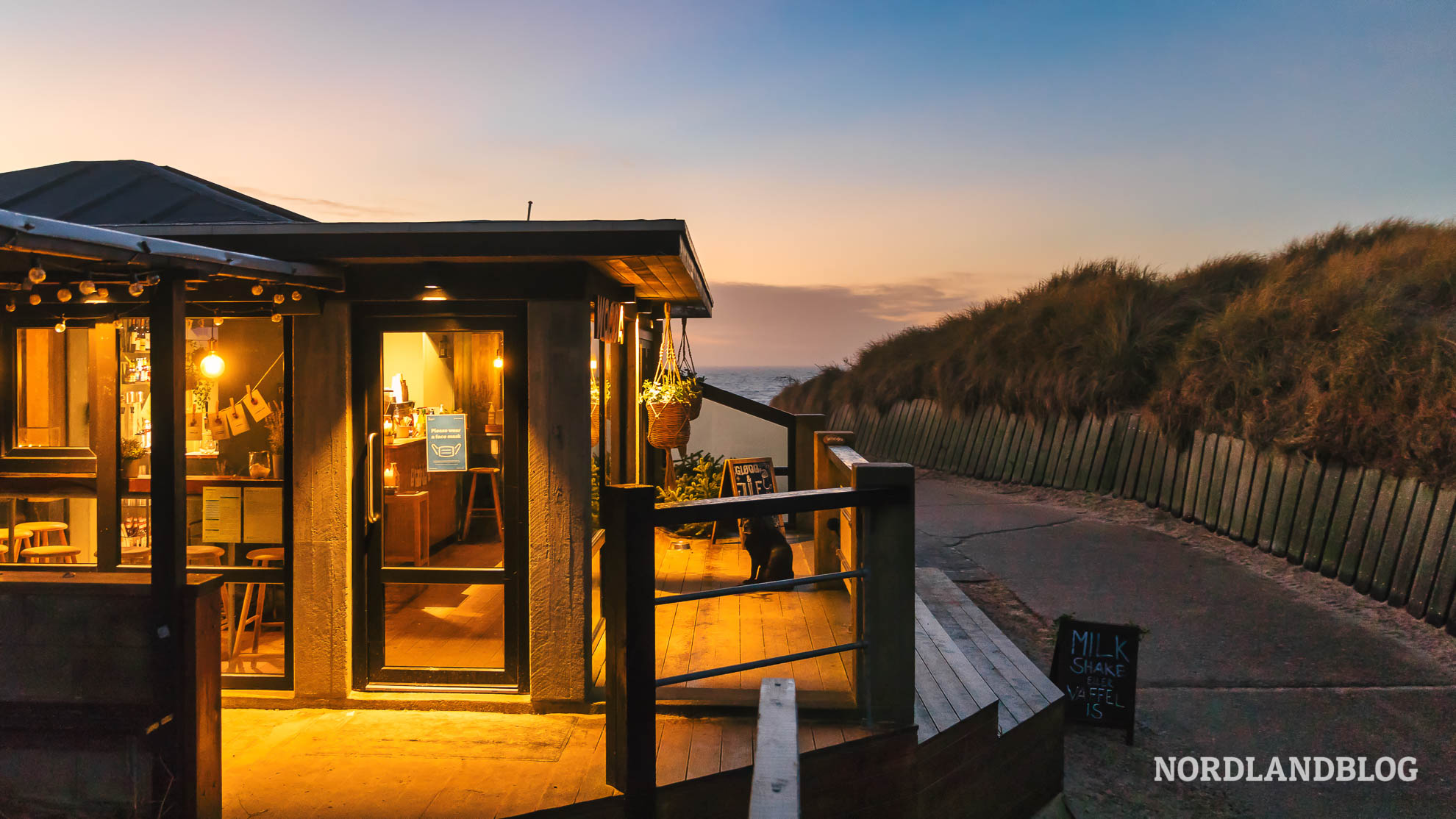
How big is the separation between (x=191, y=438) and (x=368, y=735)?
2.12m

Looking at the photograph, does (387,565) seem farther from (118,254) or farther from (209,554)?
(118,254)

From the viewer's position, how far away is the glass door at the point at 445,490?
13.4 ft

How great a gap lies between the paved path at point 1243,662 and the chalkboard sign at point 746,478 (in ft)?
7.31

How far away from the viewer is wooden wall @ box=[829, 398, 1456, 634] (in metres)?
5.96

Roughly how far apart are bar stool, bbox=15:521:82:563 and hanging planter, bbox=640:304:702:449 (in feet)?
12.4

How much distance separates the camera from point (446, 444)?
4.13 metres

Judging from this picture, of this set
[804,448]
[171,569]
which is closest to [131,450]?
[171,569]

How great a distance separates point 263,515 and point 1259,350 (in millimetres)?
10616

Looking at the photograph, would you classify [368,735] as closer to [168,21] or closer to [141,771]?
[141,771]

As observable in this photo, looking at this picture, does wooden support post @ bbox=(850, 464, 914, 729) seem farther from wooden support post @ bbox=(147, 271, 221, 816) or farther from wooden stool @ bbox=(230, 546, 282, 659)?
wooden stool @ bbox=(230, 546, 282, 659)

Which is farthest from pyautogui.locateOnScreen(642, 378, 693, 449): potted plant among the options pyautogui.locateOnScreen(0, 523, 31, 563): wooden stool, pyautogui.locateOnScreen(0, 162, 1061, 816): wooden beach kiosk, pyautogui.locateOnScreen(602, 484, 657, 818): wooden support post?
pyautogui.locateOnScreen(0, 523, 31, 563): wooden stool

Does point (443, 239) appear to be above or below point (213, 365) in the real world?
above

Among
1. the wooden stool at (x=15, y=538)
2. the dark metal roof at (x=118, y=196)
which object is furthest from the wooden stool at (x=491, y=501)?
the wooden stool at (x=15, y=538)

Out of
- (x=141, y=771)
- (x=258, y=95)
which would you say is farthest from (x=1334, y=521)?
(x=258, y=95)
